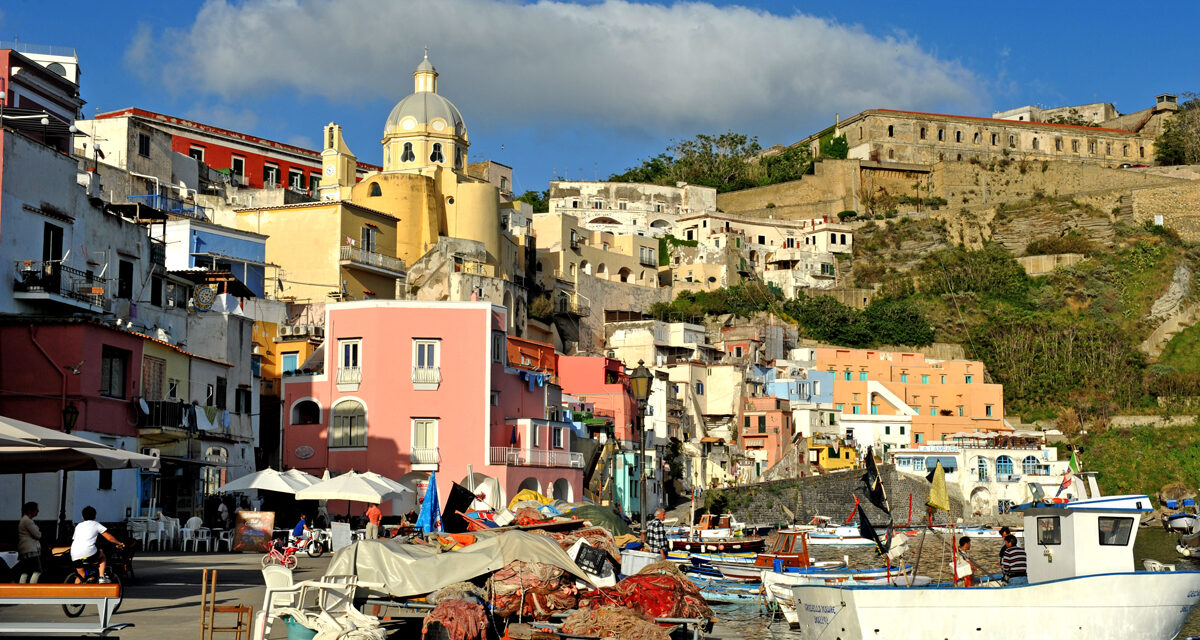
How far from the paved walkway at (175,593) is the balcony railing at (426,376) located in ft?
46.6

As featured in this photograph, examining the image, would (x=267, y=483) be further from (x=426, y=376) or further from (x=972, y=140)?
(x=972, y=140)

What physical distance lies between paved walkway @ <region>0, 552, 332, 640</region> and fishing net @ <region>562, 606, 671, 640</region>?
4.05 m

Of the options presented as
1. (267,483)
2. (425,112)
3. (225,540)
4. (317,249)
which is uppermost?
(425,112)

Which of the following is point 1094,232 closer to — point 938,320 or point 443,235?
point 938,320

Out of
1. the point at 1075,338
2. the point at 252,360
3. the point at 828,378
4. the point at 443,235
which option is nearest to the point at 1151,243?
the point at 1075,338

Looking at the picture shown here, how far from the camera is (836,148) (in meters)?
116

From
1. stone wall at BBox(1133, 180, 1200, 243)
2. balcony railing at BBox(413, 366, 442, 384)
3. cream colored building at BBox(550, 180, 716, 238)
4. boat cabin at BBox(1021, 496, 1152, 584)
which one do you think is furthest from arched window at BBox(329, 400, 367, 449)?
stone wall at BBox(1133, 180, 1200, 243)

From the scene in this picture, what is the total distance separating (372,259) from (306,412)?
60.3 ft

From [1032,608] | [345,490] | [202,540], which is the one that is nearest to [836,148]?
[345,490]

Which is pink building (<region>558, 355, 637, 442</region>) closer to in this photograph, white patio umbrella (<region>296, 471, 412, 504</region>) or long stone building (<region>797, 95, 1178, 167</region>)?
white patio umbrella (<region>296, 471, 412, 504</region>)

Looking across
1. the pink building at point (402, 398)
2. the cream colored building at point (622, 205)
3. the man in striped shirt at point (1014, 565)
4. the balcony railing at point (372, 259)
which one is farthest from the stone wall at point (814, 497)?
the man in striped shirt at point (1014, 565)

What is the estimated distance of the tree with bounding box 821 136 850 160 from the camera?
116m

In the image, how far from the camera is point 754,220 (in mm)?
103188

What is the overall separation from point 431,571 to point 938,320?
80.4 metres
